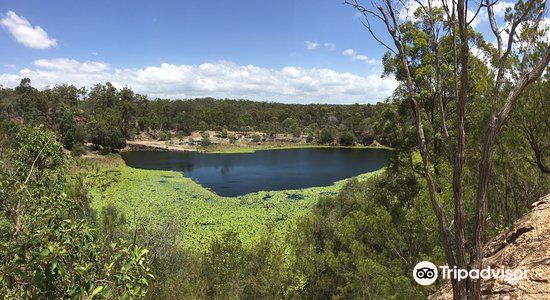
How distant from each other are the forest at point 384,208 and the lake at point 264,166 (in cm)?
1037

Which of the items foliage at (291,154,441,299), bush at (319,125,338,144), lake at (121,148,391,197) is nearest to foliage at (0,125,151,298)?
foliage at (291,154,441,299)

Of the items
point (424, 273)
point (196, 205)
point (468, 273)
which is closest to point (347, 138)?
point (196, 205)

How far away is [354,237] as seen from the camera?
14.2 meters

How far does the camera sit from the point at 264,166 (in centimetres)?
5800

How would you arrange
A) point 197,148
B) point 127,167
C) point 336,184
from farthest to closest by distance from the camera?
1. point 197,148
2. point 127,167
3. point 336,184

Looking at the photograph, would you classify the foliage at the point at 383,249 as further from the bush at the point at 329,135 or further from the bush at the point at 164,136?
the bush at the point at 164,136

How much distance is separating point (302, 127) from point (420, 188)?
89.4m

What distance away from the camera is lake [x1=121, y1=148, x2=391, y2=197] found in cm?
4384

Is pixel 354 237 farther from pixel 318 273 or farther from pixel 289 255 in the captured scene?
pixel 289 255

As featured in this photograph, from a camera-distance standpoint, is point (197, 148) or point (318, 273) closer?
point (318, 273)

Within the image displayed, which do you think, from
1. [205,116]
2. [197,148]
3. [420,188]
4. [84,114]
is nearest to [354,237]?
[420,188]

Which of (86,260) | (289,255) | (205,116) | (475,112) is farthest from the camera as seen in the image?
(205,116)

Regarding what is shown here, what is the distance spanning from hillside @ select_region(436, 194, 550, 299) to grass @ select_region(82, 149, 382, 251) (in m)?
14.3

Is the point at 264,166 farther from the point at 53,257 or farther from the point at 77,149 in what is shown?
the point at 53,257
